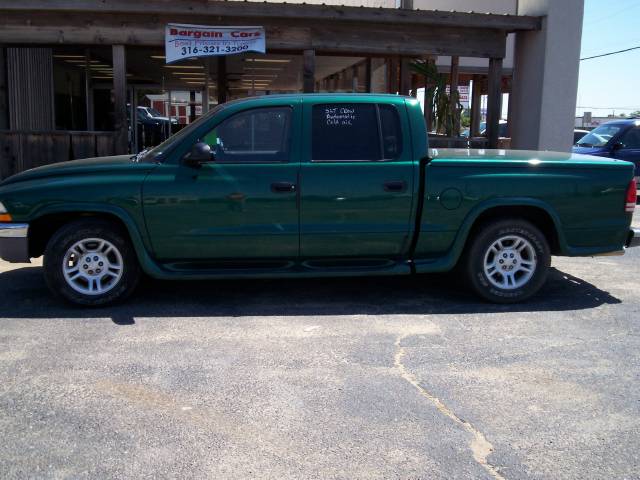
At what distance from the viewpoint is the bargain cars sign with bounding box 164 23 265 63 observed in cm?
1008

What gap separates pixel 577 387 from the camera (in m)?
4.30

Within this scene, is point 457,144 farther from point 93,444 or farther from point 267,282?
point 93,444

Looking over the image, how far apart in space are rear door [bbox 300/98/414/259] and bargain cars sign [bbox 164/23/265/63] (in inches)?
188

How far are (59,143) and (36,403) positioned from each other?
7.44 m

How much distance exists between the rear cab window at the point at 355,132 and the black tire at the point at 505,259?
1132 millimetres

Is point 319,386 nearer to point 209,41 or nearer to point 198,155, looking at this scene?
point 198,155

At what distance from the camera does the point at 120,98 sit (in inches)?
403

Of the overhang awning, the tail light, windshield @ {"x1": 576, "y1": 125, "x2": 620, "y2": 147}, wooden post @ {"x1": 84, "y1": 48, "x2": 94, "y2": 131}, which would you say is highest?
the overhang awning

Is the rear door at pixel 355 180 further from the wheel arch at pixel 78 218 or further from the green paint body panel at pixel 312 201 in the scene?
the wheel arch at pixel 78 218

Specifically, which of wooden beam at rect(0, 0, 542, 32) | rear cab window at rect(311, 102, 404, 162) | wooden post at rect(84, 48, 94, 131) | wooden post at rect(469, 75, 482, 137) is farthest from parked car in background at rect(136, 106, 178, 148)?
rear cab window at rect(311, 102, 404, 162)

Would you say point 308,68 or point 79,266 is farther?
point 308,68

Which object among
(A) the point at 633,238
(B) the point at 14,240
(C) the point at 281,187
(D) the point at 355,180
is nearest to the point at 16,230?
(B) the point at 14,240

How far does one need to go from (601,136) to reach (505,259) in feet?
35.5

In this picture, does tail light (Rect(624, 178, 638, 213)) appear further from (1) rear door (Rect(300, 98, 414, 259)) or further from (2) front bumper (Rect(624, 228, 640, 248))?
(1) rear door (Rect(300, 98, 414, 259))
